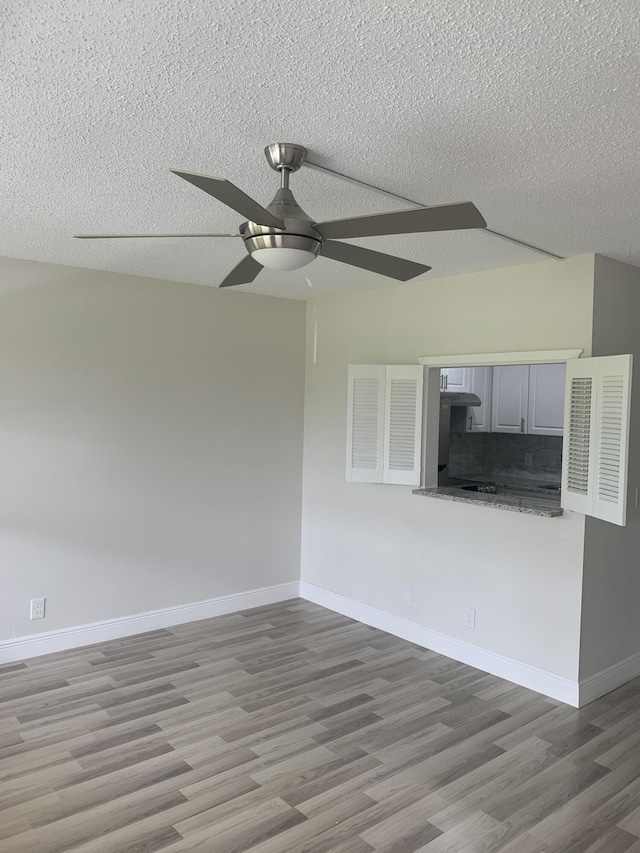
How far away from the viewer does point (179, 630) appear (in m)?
4.55

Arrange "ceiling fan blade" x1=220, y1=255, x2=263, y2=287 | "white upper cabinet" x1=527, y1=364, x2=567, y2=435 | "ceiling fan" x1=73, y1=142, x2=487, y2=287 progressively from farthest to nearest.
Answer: "white upper cabinet" x1=527, y1=364, x2=567, y2=435 < "ceiling fan blade" x1=220, y1=255, x2=263, y2=287 < "ceiling fan" x1=73, y1=142, x2=487, y2=287

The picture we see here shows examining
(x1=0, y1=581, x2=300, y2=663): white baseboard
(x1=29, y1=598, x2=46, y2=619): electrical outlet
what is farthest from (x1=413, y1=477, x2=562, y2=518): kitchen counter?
(x1=29, y1=598, x2=46, y2=619): electrical outlet

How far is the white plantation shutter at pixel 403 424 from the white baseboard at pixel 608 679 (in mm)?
1554

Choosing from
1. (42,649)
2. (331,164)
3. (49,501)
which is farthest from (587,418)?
(42,649)

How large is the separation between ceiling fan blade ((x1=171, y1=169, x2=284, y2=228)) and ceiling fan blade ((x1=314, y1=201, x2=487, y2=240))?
0.16 meters

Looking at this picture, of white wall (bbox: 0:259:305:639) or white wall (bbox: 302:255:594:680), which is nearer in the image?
white wall (bbox: 302:255:594:680)

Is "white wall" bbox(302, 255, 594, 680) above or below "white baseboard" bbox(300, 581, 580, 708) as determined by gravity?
above

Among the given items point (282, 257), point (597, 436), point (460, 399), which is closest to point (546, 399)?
point (460, 399)

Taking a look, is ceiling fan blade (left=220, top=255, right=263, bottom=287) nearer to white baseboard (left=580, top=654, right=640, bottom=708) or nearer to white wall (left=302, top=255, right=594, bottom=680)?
white wall (left=302, top=255, right=594, bottom=680)

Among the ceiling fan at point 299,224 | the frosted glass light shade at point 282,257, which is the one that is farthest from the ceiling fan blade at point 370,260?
the frosted glass light shade at point 282,257

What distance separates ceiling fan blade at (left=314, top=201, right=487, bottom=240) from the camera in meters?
1.71

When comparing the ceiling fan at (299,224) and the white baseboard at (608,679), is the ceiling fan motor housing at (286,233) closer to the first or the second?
the ceiling fan at (299,224)

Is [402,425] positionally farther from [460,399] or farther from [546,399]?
[546,399]

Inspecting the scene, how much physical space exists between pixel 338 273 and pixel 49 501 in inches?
91.9
